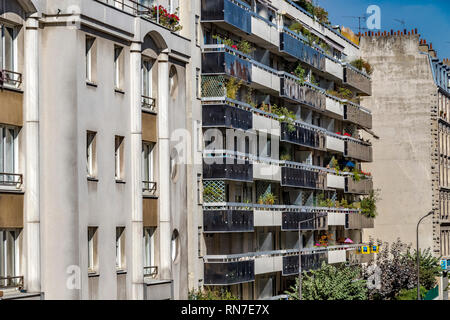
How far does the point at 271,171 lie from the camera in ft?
191

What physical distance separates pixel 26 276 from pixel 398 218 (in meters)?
66.5

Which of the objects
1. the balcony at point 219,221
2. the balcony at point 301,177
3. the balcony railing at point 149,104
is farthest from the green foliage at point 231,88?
the balcony railing at point 149,104

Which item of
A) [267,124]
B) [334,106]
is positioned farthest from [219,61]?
[334,106]

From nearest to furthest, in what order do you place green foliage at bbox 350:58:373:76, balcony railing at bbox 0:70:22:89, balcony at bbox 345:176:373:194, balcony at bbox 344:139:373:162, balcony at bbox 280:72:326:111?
balcony railing at bbox 0:70:22:89 → balcony at bbox 280:72:326:111 → balcony at bbox 345:176:373:194 → balcony at bbox 344:139:373:162 → green foliage at bbox 350:58:373:76

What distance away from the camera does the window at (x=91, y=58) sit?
1299 inches

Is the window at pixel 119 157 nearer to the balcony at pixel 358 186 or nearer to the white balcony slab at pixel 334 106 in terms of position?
the white balcony slab at pixel 334 106

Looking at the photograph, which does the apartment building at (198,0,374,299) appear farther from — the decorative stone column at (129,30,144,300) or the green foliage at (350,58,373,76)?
the decorative stone column at (129,30,144,300)

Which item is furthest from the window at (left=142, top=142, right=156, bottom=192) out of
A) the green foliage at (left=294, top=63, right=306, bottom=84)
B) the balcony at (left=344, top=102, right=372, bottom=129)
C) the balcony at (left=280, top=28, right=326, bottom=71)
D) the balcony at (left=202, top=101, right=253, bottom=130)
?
the balcony at (left=344, top=102, right=372, bottom=129)

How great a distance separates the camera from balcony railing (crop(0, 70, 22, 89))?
92.7 ft

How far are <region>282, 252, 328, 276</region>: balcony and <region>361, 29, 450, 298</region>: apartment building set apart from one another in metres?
27.5

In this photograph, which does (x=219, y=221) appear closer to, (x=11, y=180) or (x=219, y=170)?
(x=219, y=170)

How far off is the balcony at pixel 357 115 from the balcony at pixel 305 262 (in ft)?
39.0

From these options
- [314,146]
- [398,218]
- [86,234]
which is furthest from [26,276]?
[398,218]

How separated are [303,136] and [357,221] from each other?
13.7 meters
